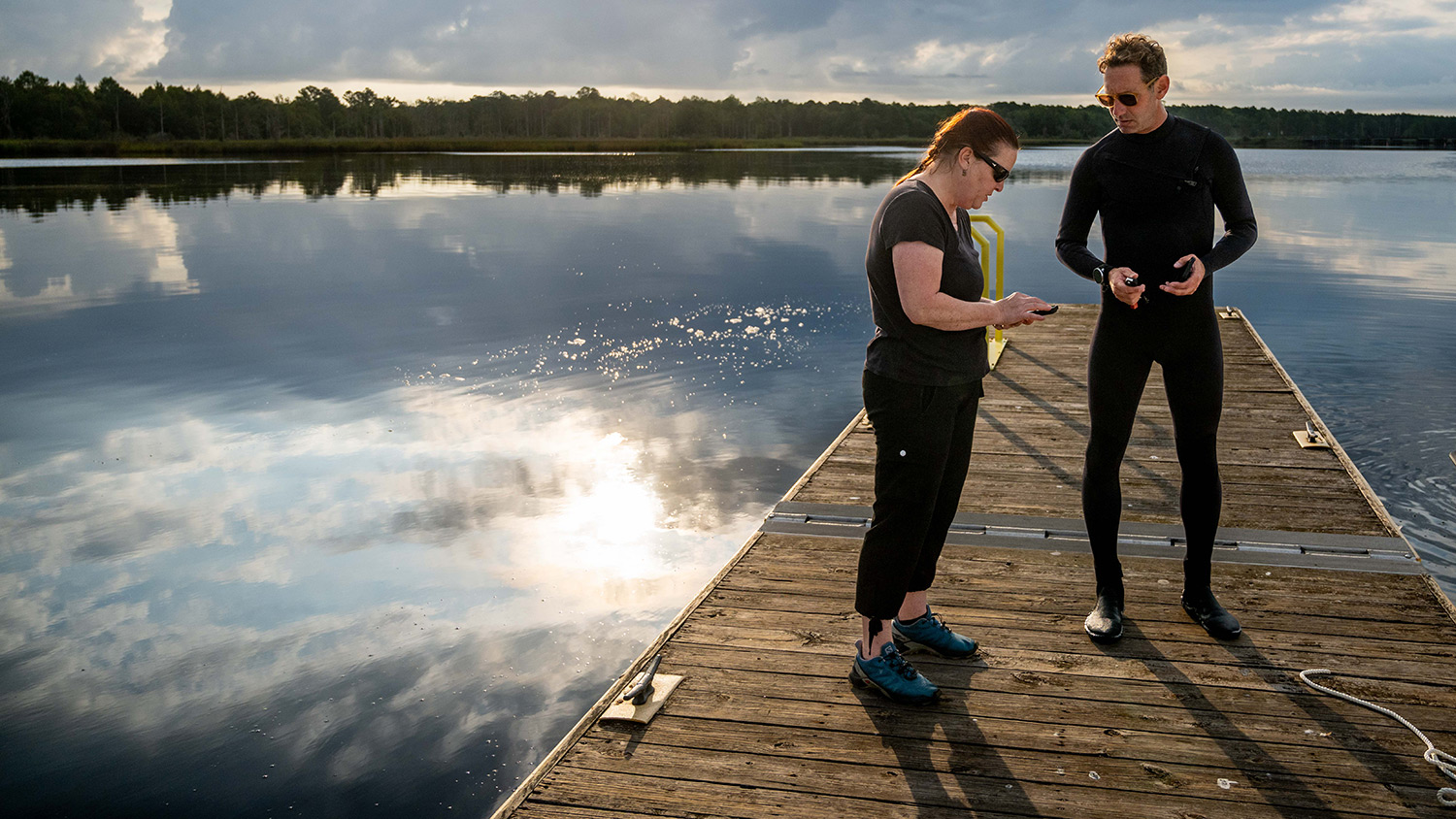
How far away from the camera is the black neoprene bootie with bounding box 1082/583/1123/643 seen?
3166mm

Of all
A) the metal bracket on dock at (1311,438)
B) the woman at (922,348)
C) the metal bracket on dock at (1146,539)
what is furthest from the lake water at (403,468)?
the woman at (922,348)

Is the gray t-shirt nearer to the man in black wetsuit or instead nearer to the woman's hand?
the woman's hand

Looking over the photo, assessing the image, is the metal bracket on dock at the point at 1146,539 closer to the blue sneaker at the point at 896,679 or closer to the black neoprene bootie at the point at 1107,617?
the black neoprene bootie at the point at 1107,617

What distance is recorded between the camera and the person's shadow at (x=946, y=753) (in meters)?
2.38

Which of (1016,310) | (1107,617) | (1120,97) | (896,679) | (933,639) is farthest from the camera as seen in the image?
(1107,617)

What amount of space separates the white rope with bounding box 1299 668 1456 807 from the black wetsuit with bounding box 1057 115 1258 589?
19.0 inches

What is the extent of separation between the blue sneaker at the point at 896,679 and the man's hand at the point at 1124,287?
48.2 inches

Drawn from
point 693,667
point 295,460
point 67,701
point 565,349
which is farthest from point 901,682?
point 565,349

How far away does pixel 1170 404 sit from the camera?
313cm

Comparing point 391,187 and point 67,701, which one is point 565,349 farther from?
point 391,187

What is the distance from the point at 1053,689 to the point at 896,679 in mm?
490

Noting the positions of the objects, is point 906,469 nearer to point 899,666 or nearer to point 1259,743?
point 899,666

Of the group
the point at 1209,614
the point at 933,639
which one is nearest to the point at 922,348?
the point at 933,639

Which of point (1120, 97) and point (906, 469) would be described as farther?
point (1120, 97)
